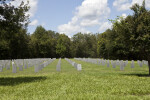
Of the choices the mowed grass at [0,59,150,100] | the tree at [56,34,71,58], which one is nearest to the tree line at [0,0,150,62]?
the tree at [56,34,71,58]

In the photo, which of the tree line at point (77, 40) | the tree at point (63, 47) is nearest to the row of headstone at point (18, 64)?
the tree line at point (77, 40)

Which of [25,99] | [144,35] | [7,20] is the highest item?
[7,20]

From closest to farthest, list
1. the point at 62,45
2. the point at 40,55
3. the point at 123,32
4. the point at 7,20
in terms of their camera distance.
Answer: the point at 7,20
the point at 123,32
the point at 40,55
the point at 62,45

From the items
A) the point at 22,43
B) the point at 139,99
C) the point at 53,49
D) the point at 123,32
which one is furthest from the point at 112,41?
the point at 139,99

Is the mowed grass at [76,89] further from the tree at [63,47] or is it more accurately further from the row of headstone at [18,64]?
the tree at [63,47]

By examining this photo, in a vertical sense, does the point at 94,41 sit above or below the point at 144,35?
above

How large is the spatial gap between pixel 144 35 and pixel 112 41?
53693mm

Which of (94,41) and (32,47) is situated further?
(94,41)

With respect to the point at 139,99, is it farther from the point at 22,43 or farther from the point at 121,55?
the point at 22,43

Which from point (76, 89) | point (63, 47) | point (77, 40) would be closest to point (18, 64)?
point (76, 89)

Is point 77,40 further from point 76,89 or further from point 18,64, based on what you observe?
point 76,89

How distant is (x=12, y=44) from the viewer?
67812mm

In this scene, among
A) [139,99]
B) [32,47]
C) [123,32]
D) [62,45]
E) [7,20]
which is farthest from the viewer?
[62,45]

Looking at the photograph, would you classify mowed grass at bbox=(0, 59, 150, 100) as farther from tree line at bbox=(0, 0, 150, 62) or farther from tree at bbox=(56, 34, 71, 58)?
tree at bbox=(56, 34, 71, 58)
